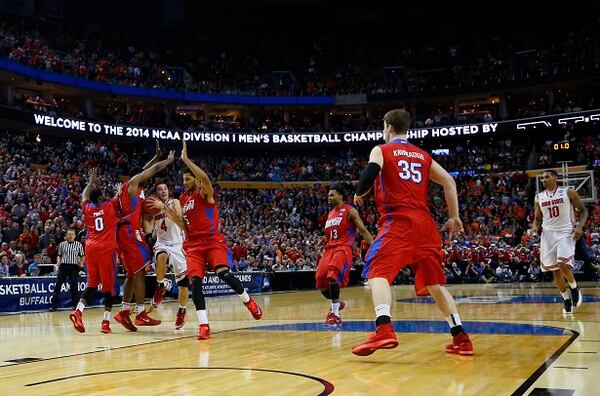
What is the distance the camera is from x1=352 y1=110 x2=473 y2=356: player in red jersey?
5496mm

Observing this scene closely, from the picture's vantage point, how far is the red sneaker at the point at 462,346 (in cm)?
574

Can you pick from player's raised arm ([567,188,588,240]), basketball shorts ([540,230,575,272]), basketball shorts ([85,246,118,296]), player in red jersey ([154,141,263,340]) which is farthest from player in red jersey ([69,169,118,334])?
player's raised arm ([567,188,588,240])

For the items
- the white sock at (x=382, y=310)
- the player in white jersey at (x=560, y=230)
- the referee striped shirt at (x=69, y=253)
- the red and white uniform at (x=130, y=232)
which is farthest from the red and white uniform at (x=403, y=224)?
the referee striped shirt at (x=69, y=253)

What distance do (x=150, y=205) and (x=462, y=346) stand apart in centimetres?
484

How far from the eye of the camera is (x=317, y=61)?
46.7 meters

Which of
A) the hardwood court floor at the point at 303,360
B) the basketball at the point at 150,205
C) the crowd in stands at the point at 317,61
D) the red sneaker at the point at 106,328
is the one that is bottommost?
the hardwood court floor at the point at 303,360

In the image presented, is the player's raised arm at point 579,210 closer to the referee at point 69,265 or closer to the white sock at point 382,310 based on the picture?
the white sock at point 382,310

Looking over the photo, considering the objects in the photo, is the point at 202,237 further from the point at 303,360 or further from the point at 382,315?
the point at 382,315

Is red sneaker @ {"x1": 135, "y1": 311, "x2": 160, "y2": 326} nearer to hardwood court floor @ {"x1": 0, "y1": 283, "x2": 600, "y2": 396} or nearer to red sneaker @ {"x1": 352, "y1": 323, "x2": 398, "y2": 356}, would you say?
hardwood court floor @ {"x1": 0, "y1": 283, "x2": 600, "y2": 396}

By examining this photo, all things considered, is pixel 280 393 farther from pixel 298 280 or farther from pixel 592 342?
pixel 298 280

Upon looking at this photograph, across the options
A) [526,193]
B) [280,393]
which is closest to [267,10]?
[526,193]

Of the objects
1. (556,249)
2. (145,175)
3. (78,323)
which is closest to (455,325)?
(145,175)

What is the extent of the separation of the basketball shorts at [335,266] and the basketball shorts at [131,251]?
247 cm

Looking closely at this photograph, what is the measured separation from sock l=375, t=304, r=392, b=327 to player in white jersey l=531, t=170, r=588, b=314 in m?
5.73
